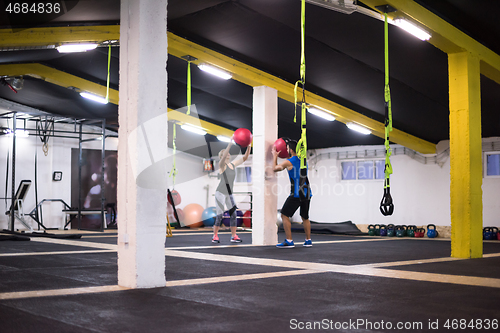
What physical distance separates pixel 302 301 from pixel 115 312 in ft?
4.39

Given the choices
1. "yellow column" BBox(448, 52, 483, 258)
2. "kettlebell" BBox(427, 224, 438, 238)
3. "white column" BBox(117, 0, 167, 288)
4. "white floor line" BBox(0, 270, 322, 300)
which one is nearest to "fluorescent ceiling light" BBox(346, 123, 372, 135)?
"kettlebell" BBox(427, 224, 438, 238)

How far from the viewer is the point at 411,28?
654 centimetres

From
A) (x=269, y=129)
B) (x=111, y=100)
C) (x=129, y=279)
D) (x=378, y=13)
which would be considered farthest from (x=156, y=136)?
(x=111, y=100)

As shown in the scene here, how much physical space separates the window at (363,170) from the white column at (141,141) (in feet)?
35.9

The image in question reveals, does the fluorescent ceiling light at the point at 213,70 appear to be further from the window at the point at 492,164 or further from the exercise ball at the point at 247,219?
the window at the point at 492,164

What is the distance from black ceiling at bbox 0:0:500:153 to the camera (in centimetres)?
718

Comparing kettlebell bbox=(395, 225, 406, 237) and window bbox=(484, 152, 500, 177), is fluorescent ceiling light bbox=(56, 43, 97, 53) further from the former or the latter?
window bbox=(484, 152, 500, 177)

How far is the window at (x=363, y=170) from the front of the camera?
47.4 feet

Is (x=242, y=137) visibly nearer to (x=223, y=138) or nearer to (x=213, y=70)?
(x=213, y=70)

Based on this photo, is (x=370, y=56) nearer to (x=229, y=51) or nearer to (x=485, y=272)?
(x=229, y=51)

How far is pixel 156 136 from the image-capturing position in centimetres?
434

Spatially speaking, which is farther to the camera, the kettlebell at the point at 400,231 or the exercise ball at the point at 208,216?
the exercise ball at the point at 208,216

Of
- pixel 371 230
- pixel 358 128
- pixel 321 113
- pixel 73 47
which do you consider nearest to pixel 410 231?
pixel 371 230

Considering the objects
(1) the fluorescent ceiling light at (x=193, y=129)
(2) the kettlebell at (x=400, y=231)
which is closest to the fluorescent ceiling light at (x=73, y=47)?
(1) the fluorescent ceiling light at (x=193, y=129)
